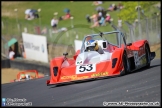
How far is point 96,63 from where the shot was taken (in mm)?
12898

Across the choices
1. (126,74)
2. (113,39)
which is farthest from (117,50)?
(113,39)

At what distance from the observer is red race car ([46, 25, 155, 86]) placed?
12656mm

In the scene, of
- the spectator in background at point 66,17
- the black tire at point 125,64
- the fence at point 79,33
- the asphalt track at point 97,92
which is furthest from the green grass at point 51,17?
the asphalt track at point 97,92

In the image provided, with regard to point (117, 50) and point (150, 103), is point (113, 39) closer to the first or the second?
point (117, 50)

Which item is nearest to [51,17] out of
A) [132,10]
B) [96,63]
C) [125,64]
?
[132,10]

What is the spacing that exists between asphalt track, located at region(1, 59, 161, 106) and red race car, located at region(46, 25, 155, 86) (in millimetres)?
197

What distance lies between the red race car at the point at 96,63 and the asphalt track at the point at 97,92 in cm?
20

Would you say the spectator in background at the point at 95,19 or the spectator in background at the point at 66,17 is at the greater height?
the spectator in background at the point at 66,17

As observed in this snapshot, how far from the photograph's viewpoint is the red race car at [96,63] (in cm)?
1266

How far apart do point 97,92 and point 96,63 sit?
240 cm

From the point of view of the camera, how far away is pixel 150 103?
28.0 ft

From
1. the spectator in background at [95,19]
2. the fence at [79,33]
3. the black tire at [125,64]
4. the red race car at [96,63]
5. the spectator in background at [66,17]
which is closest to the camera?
the red race car at [96,63]

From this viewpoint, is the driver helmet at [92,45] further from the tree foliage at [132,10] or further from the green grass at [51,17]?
the tree foliage at [132,10]

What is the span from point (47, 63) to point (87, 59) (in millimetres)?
11944
